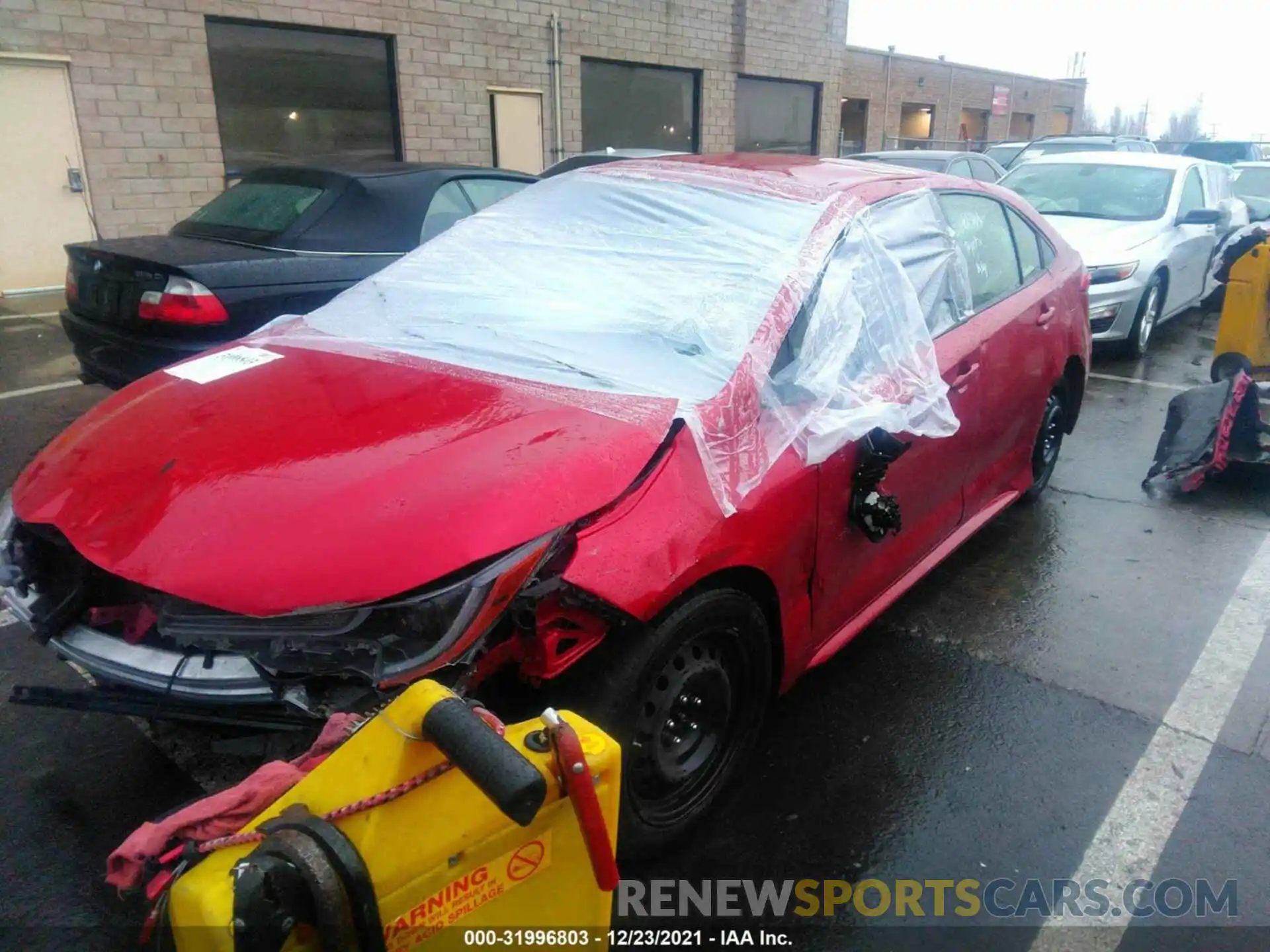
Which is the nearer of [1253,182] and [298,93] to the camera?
[298,93]

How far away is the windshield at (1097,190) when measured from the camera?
824 cm

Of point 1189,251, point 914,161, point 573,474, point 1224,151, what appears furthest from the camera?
point 1224,151

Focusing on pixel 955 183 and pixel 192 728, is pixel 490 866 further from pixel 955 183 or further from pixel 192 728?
pixel 955 183

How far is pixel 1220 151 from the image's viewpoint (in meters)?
17.5

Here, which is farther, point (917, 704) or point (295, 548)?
point (917, 704)

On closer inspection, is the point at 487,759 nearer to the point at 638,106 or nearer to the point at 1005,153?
the point at 638,106

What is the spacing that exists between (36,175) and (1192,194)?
1130cm

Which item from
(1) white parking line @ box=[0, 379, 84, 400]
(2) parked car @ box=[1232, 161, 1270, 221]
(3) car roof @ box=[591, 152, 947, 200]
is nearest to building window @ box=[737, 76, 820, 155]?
(2) parked car @ box=[1232, 161, 1270, 221]

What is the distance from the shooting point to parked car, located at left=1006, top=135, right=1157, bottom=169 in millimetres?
13141

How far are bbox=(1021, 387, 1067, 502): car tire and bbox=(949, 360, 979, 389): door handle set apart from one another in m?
1.06

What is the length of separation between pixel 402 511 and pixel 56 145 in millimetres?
9842

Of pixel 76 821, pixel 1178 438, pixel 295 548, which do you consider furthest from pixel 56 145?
pixel 1178 438

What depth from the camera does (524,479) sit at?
2004 millimetres

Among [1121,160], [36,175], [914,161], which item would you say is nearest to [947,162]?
[914,161]
